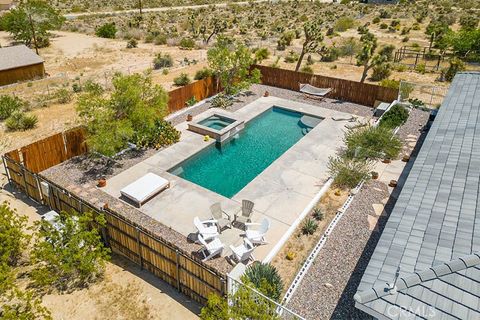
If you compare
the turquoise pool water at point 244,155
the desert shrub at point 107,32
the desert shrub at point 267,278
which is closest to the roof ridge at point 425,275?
the desert shrub at point 267,278

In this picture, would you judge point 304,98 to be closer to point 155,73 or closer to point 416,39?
point 155,73

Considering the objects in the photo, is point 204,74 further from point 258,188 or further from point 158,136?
point 258,188

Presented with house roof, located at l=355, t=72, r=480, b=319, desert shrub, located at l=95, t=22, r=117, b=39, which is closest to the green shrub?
house roof, located at l=355, t=72, r=480, b=319

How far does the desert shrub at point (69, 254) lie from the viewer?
11273mm

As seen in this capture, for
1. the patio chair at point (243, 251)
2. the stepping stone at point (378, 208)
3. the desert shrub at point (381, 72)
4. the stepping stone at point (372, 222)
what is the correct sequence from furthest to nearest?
the desert shrub at point (381, 72) < the stepping stone at point (378, 208) < the stepping stone at point (372, 222) < the patio chair at point (243, 251)

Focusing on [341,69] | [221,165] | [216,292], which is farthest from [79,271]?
[341,69]

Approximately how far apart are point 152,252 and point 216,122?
13.8 m

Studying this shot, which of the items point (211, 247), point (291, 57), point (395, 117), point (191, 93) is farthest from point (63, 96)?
point (395, 117)

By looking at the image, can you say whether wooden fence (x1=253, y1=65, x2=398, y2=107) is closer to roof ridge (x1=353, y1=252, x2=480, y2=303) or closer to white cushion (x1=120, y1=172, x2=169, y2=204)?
white cushion (x1=120, y1=172, x2=169, y2=204)

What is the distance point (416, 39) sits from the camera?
47250 mm

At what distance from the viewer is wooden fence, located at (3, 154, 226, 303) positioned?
10.6 m

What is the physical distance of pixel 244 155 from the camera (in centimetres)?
2088

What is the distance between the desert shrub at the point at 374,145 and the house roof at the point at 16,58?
27411mm

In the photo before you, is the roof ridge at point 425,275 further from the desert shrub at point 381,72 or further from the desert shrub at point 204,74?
the desert shrub at point 381,72
